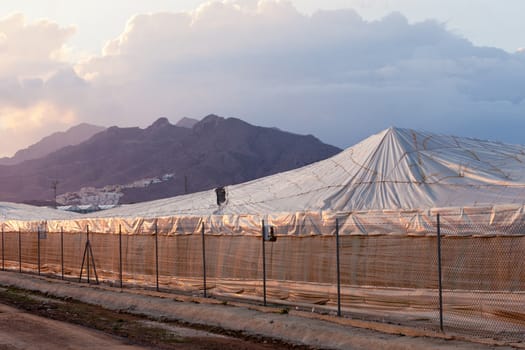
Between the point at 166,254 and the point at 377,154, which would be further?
the point at 377,154

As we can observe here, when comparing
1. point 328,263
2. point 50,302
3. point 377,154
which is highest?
point 377,154

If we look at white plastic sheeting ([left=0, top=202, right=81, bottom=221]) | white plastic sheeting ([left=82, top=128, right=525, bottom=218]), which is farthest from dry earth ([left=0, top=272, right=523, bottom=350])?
white plastic sheeting ([left=0, top=202, right=81, bottom=221])

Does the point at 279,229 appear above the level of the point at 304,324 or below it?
above

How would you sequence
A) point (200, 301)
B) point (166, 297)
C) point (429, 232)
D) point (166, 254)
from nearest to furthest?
point (429, 232), point (200, 301), point (166, 297), point (166, 254)

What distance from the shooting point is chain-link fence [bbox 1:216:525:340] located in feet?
55.5

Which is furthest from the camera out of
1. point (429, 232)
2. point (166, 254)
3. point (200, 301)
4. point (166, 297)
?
point (166, 254)

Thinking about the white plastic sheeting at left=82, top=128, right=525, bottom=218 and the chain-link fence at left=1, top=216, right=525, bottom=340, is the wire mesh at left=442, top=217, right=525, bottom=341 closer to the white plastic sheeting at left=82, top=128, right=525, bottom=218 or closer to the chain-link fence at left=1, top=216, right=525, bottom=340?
the chain-link fence at left=1, top=216, right=525, bottom=340

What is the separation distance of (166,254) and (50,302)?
4379mm

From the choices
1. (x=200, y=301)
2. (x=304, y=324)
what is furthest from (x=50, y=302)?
(x=304, y=324)

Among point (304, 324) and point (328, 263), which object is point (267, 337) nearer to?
point (304, 324)

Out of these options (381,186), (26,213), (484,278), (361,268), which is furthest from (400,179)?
(26,213)

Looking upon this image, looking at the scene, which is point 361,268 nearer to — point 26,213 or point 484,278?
point 484,278

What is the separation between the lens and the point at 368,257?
19812 millimetres

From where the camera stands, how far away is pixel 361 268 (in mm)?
19969
